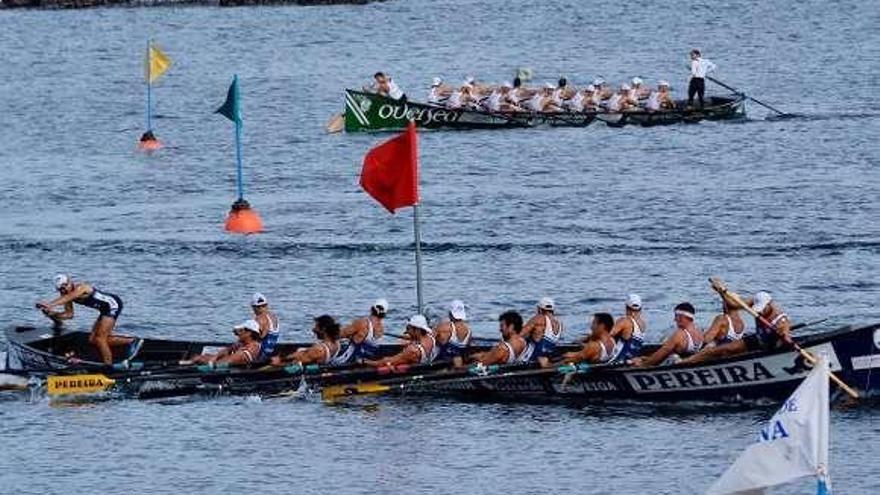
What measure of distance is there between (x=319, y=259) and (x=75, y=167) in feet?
59.1

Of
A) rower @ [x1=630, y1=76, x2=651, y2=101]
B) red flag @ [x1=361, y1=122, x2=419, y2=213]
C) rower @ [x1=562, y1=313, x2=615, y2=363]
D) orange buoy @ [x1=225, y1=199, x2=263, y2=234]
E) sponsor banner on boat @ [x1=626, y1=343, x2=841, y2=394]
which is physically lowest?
sponsor banner on boat @ [x1=626, y1=343, x2=841, y2=394]

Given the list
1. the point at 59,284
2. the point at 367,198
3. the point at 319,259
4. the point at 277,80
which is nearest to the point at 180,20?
the point at 277,80

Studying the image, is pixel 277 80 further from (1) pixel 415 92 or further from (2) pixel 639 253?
(2) pixel 639 253

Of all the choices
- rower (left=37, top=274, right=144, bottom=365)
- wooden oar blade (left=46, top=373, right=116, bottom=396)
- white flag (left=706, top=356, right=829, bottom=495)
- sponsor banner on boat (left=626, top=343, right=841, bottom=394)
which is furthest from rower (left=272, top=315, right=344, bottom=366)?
white flag (left=706, top=356, right=829, bottom=495)

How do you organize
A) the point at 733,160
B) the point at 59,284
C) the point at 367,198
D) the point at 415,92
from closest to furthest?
the point at 59,284
the point at 367,198
the point at 733,160
the point at 415,92

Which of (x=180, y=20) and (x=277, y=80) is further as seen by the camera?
(x=180, y=20)

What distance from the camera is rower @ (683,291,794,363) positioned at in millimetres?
36938

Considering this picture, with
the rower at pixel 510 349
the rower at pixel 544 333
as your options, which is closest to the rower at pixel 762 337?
the rower at pixel 544 333

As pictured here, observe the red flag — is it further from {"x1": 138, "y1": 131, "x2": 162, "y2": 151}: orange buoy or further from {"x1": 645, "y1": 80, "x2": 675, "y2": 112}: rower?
{"x1": 645, "y1": 80, "x2": 675, "y2": 112}: rower

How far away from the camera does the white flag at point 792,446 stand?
75.9 ft

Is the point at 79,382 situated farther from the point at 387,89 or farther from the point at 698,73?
the point at 698,73

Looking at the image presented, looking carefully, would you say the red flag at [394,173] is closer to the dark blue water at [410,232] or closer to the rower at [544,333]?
the rower at [544,333]

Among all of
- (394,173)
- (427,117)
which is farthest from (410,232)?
(394,173)

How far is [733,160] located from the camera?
70375 millimetres
